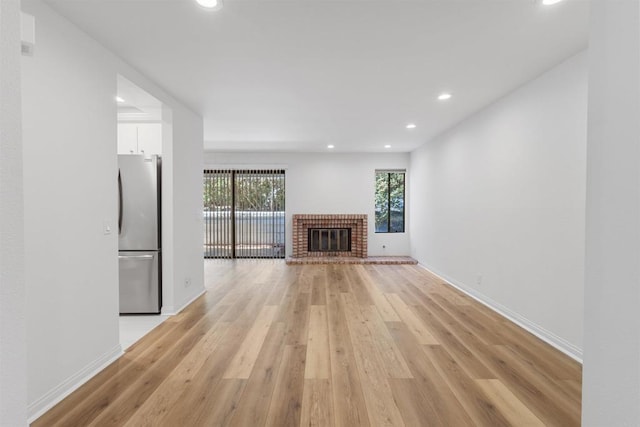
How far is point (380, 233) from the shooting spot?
744 cm

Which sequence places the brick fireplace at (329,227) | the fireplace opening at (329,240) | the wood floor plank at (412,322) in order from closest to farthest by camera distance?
the wood floor plank at (412,322) < the brick fireplace at (329,227) < the fireplace opening at (329,240)

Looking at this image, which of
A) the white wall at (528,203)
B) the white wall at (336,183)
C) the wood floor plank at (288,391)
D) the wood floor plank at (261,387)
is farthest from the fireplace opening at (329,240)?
the wood floor plank at (288,391)

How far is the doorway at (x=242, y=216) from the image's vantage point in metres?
7.30

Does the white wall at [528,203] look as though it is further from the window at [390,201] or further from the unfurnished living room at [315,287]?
the window at [390,201]

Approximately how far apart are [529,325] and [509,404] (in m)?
1.46

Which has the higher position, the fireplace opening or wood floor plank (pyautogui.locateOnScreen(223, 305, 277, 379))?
the fireplace opening

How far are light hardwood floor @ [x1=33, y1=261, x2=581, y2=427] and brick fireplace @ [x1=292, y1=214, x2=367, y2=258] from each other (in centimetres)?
336

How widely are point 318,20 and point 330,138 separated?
12.1 ft

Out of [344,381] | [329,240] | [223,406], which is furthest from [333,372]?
[329,240]

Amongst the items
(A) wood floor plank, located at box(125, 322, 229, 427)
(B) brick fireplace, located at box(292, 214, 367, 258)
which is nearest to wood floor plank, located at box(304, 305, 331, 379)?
(A) wood floor plank, located at box(125, 322, 229, 427)

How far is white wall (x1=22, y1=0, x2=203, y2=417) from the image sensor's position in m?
1.83

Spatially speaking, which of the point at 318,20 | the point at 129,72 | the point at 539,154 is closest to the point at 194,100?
the point at 129,72

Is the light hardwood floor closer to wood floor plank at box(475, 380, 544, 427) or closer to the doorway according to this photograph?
wood floor plank at box(475, 380, 544, 427)

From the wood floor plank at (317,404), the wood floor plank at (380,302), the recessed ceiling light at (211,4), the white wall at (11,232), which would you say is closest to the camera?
the white wall at (11,232)
